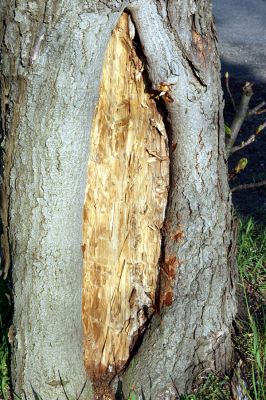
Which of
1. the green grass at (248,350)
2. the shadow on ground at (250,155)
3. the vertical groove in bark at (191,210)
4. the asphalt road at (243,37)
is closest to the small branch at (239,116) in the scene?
the vertical groove in bark at (191,210)

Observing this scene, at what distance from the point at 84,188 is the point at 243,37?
708cm

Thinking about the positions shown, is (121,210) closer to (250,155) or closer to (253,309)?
(253,309)

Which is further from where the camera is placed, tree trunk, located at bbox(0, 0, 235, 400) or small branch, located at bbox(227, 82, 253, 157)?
small branch, located at bbox(227, 82, 253, 157)

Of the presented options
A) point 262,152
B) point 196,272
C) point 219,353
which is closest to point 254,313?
point 219,353

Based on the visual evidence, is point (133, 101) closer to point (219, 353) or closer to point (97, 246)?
point (97, 246)

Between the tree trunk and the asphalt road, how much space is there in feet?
16.7

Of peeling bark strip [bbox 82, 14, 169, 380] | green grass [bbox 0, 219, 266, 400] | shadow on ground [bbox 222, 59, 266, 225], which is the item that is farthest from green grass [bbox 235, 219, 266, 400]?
shadow on ground [bbox 222, 59, 266, 225]

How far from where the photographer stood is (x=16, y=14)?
2.47 meters

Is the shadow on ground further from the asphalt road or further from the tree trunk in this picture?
the tree trunk

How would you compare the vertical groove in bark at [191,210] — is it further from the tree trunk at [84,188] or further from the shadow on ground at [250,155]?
the shadow on ground at [250,155]

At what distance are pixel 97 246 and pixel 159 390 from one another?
70cm

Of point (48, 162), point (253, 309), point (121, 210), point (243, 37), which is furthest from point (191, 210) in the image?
point (243, 37)

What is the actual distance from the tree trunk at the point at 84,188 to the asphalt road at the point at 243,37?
16.7 feet

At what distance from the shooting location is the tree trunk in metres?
2.54
